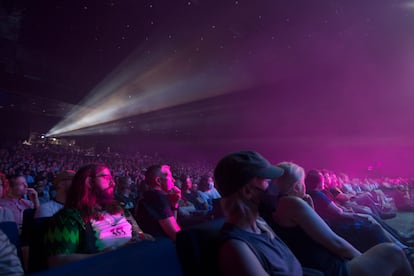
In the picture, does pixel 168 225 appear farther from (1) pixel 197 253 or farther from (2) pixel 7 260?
(1) pixel 197 253

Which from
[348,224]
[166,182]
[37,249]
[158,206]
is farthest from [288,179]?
[37,249]

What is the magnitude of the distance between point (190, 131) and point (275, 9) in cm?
1370

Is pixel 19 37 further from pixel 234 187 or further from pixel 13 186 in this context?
pixel 234 187

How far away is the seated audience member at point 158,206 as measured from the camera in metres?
2.38

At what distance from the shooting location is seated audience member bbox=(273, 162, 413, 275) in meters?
1.63

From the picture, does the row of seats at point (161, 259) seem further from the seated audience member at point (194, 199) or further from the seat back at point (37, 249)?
the seated audience member at point (194, 199)

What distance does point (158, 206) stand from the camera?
97.4 inches

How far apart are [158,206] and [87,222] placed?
2.54 feet

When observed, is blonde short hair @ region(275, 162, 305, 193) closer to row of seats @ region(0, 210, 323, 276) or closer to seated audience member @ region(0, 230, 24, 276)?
row of seats @ region(0, 210, 323, 276)

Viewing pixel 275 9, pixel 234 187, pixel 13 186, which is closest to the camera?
pixel 234 187

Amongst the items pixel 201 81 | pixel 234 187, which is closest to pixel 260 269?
pixel 234 187

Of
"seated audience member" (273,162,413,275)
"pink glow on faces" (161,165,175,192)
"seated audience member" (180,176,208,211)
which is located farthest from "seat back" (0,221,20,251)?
"seated audience member" (180,176,208,211)

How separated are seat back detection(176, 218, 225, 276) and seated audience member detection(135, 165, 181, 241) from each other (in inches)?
44.9

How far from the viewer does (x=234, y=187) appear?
3.84ft
